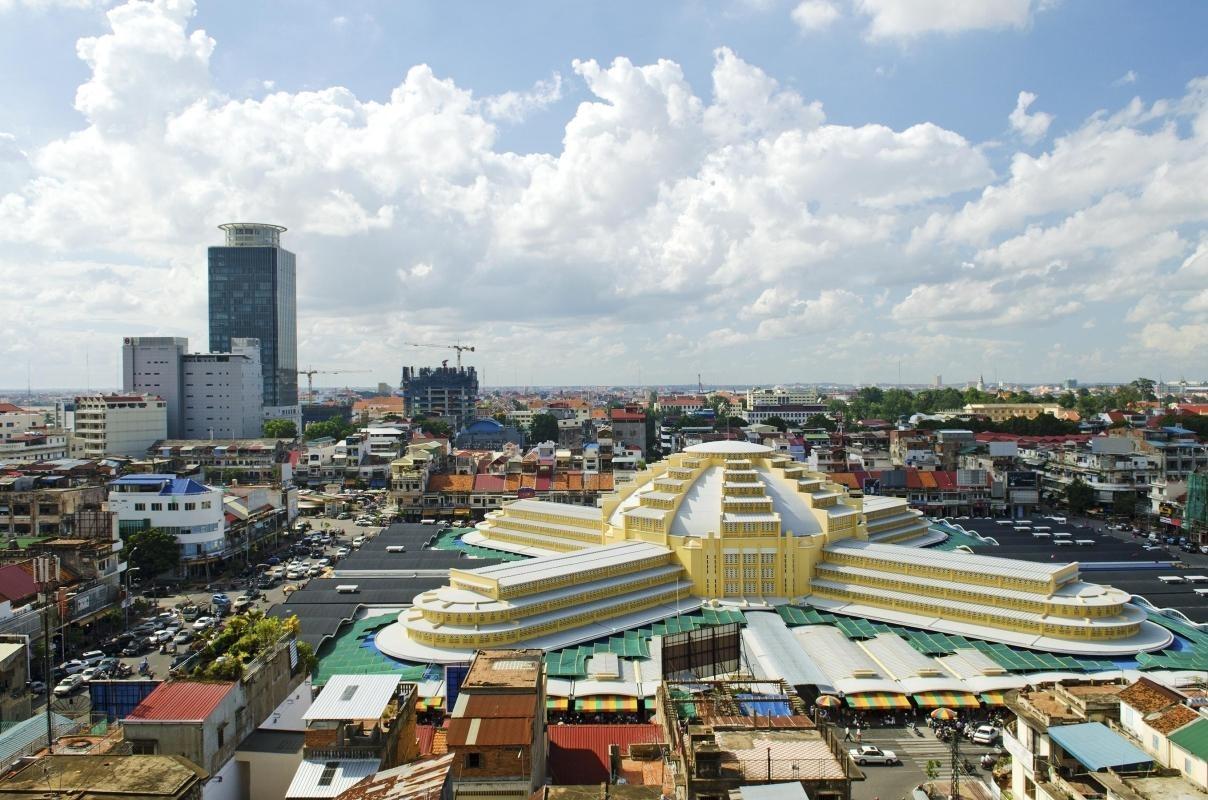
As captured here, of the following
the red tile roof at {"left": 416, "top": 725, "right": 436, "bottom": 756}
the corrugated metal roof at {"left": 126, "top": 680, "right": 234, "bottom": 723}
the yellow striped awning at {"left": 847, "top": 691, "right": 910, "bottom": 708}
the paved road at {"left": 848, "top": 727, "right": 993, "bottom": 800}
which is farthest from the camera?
the yellow striped awning at {"left": 847, "top": 691, "right": 910, "bottom": 708}

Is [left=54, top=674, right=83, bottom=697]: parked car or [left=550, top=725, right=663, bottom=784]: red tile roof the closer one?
[left=550, top=725, right=663, bottom=784]: red tile roof

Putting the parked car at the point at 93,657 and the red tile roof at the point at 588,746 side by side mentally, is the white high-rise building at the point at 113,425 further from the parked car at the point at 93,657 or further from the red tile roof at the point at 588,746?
the red tile roof at the point at 588,746

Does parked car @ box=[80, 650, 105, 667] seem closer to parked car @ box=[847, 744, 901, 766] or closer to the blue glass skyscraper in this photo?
parked car @ box=[847, 744, 901, 766]

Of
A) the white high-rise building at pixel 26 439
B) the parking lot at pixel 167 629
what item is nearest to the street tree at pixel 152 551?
the parking lot at pixel 167 629

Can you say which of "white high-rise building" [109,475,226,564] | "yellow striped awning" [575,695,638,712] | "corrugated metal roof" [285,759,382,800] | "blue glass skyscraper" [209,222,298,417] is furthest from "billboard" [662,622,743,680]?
"blue glass skyscraper" [209,222,298,417]

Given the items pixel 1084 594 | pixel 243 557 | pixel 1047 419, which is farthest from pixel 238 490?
pixel 1047 419

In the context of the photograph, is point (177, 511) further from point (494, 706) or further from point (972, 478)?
point (972, 478)

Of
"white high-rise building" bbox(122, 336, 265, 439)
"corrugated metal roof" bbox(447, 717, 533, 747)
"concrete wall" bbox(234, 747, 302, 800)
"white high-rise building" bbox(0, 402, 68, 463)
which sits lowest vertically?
"concrete wall" bbox(234, 747, 302, 800)

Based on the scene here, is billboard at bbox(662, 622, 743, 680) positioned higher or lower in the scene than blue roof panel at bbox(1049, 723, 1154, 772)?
lower
